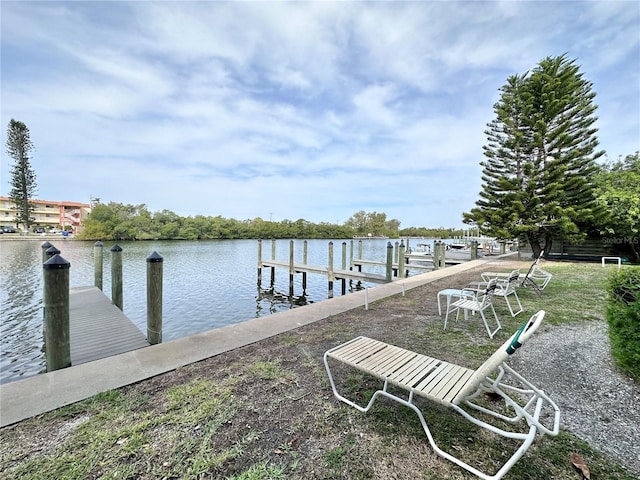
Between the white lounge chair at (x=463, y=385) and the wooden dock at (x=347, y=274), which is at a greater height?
the white lounge chair at (x=463, y=385)

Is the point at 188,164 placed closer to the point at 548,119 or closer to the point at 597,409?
the point at 548,119

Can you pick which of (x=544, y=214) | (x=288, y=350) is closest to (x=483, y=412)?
(x=288, y=350)

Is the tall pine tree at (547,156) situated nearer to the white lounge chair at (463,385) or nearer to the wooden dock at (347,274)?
the wooden dock at (347,274)

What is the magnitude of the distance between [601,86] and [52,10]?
67.1 feet

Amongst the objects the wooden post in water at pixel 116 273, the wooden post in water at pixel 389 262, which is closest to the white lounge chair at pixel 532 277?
the wooden post in water at pixel 389 262

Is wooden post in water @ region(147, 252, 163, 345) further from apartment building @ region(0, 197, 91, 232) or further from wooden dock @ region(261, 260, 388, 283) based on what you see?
apartment building @ region(0, 197, 91, 232)

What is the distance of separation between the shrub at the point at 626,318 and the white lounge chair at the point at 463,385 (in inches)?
39.0

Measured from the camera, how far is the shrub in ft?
7.52

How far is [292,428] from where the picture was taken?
1.83m

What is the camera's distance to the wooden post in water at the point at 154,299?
12.0 ft

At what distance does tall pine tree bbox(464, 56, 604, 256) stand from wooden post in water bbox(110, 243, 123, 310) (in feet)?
50.5

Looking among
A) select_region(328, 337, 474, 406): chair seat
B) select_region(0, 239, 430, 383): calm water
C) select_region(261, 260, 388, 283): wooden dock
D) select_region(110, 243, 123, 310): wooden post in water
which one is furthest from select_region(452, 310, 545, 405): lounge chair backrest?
select_region(261, 260, 388, 283): wooden dock

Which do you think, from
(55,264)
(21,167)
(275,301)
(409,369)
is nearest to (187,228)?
(21,167)

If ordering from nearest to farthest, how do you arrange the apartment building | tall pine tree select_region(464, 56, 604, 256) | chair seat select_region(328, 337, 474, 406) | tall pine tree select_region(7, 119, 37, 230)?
chair seat select_region(328, 337, 474, 406)
tall pine tree select_region(464, 56, 604, 256)
tall pine tree select_region(7, 119, 37, 230)
the apartment building
